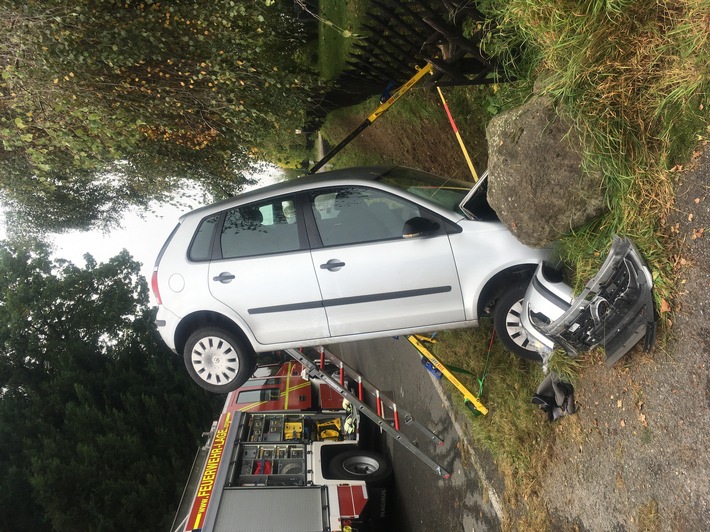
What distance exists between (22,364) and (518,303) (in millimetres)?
14763

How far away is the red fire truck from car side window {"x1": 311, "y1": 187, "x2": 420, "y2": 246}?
13.0 ft

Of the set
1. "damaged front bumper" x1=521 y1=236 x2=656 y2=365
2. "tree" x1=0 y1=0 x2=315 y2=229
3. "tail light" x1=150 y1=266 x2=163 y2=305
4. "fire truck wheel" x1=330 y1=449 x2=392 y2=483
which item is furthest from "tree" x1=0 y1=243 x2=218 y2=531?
"damaged front bumper" x1=521 y1=236 x2=656 y2=365

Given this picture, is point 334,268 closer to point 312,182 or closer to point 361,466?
point 312,182

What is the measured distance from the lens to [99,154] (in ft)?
17.3

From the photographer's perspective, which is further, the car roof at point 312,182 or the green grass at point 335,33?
the green grass at point 335,33

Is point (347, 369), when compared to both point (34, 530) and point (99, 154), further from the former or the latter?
point (34, 530)

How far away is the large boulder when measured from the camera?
313 cm

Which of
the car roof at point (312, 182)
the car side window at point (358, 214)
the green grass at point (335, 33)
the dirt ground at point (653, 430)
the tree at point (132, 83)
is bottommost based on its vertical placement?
the dirt ground at point (653, 430)

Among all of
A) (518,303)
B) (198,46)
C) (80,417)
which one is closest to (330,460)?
(518,303)

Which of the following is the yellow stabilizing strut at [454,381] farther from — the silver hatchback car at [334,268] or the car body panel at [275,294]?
the car body panel at [275,294]

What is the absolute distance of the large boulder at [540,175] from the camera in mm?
3135

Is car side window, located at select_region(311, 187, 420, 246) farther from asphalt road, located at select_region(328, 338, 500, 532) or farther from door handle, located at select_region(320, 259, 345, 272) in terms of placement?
asphalt road, located at select_region(328, 338, 500, 532)

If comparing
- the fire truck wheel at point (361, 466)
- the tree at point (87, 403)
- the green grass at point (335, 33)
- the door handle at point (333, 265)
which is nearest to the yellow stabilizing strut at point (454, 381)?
the door handle at point (333, 265)

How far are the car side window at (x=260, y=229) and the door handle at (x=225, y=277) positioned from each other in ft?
0.50
